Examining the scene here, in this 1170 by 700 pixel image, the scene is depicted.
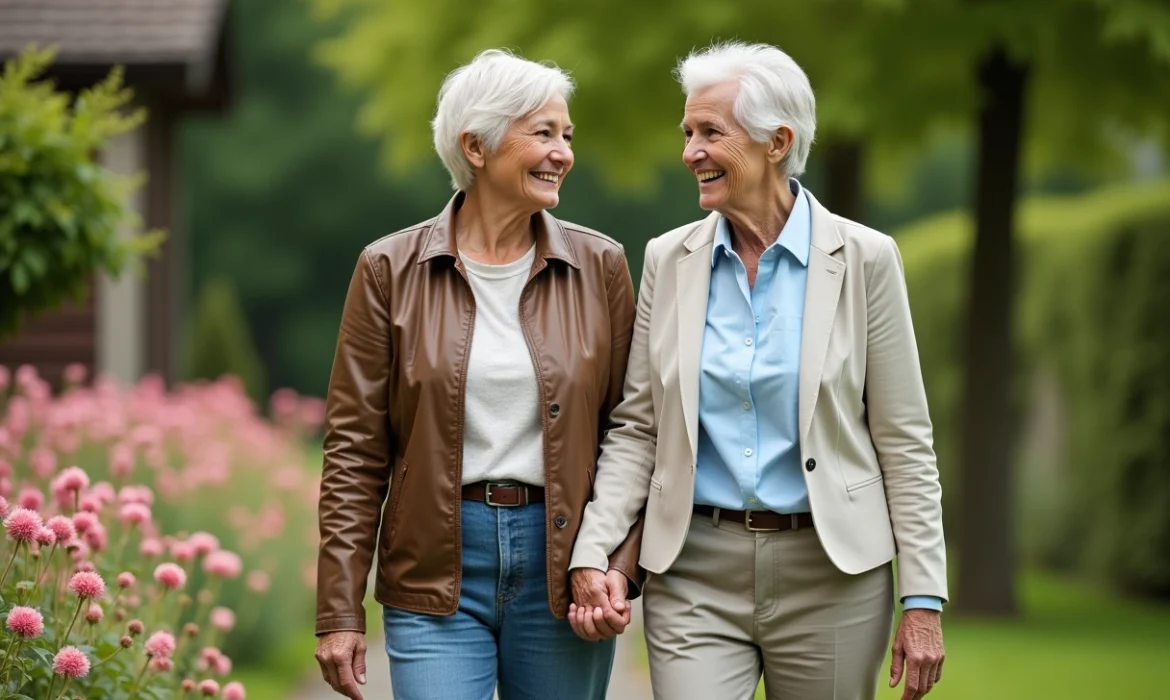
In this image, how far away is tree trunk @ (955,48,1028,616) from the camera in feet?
35.4

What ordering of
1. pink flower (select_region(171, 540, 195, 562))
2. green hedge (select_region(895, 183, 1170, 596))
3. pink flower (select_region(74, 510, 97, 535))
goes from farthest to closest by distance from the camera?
green hedge (select_region(895, 183, 1170, 596)) < pink flower (select_region(171, 540, 195, 562)) < pink flower (select_region(74, 510, 97, 535))

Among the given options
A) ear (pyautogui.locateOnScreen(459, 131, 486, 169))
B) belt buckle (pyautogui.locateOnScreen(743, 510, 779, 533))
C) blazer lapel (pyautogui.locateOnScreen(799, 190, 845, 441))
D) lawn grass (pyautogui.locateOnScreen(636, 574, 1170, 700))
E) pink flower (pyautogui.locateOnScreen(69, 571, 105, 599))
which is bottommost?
lawn grass (pyautogui.locateOnScreen(636, 574, 1170, 700))

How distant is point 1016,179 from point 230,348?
1752 centimetres

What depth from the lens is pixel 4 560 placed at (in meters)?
4.45

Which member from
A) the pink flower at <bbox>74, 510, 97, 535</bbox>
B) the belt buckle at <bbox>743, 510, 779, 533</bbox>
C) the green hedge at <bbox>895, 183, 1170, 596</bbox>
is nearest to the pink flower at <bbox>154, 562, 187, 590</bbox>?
the pink flower at <bbox>74, 510, 97, 535</bbox>

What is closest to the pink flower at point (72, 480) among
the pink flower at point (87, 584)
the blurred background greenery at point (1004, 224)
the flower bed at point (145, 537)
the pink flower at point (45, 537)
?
the flower bed at point (145, 537)

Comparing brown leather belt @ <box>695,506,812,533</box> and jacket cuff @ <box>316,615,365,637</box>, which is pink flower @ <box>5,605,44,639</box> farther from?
brown leather belt @ <box>695,506,812,533</box>

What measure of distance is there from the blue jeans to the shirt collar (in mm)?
751

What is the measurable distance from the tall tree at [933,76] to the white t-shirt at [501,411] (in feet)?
19.6

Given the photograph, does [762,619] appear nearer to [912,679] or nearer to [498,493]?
[912,679]

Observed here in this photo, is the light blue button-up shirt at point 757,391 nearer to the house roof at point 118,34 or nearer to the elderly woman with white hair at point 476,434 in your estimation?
the elderly woman with white hair at point 476,434

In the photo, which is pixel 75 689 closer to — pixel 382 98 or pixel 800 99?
pixel 800 99

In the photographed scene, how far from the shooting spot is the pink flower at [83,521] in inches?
153

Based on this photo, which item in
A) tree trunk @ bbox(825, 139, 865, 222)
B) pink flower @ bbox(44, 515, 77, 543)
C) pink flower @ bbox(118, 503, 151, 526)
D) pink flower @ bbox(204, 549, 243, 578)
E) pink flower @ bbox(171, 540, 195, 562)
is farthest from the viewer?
tree trunk @ bbox(825, 139, 865, 222)
